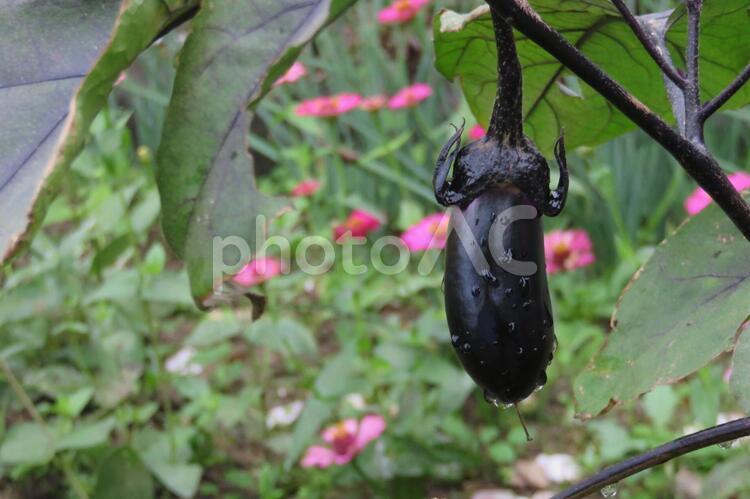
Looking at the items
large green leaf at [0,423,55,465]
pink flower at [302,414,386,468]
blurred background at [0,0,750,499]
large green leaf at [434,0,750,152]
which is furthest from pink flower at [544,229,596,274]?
large green leaf at [434,0,750,152]

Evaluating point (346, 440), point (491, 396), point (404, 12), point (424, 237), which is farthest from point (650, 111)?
point (404, 12)

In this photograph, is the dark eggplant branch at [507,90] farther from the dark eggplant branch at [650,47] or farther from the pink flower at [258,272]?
the pink flower at [258,272]

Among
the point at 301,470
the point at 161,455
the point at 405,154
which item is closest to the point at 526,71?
the point at 161,455

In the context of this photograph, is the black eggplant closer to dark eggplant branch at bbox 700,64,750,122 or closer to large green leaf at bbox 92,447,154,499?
dark eggplant branch at bbox 700,64,750,122

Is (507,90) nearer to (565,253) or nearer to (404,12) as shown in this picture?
(565,253)

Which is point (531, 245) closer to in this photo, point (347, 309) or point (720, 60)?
point (720, 60)
